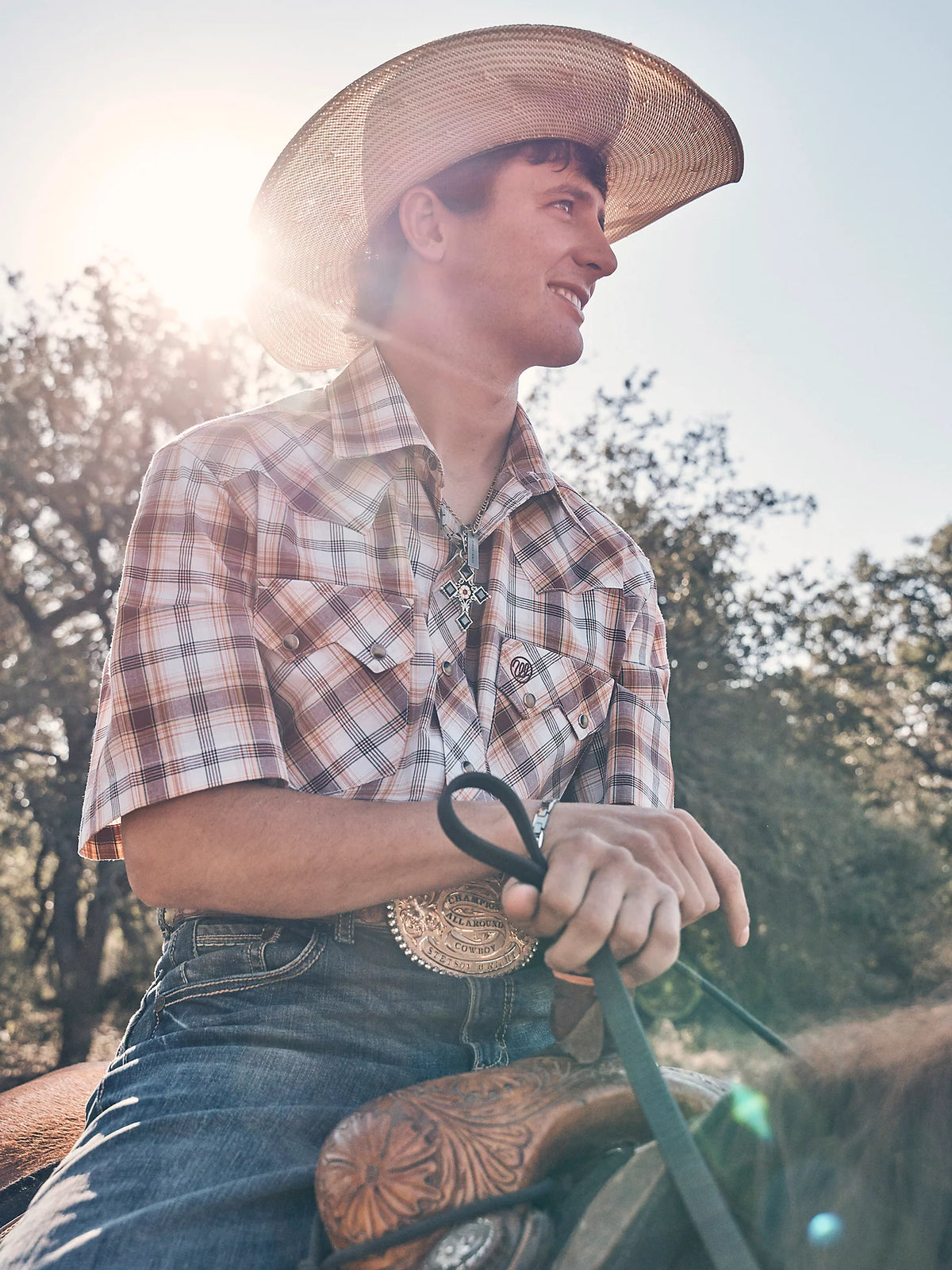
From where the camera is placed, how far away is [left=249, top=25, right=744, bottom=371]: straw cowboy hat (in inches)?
101

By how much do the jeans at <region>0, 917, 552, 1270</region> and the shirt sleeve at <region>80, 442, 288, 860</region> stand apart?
0.29 metres

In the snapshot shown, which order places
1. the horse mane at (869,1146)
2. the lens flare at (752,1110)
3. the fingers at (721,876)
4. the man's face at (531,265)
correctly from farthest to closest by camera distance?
the man's face at (531,265), the fingers at (721,876), the lens flare at (752,1110), the horse mane at (869,1146)

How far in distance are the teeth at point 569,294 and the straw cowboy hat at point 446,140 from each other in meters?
0.52

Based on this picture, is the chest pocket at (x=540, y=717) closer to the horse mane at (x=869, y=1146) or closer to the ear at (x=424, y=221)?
the horse mane at (x=869, y=1146)

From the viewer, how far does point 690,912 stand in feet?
4.69

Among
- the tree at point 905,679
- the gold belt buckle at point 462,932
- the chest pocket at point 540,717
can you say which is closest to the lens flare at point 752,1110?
the gold belt buckle at point 462,932

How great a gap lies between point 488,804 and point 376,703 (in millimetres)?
413

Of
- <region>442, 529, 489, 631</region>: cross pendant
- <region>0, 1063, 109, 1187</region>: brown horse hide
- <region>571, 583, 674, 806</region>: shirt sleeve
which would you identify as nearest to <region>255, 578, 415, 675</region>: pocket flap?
<region>442, 529, 489, 631</region>: cross pendant

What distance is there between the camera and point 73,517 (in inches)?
539

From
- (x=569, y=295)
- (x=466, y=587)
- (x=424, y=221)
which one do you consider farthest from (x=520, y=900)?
(x=424, y=221)

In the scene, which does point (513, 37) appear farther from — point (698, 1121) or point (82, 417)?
point (82, 417)

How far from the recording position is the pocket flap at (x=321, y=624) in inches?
73.4

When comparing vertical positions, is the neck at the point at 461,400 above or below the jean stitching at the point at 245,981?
above

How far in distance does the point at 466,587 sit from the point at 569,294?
938 millimetres
